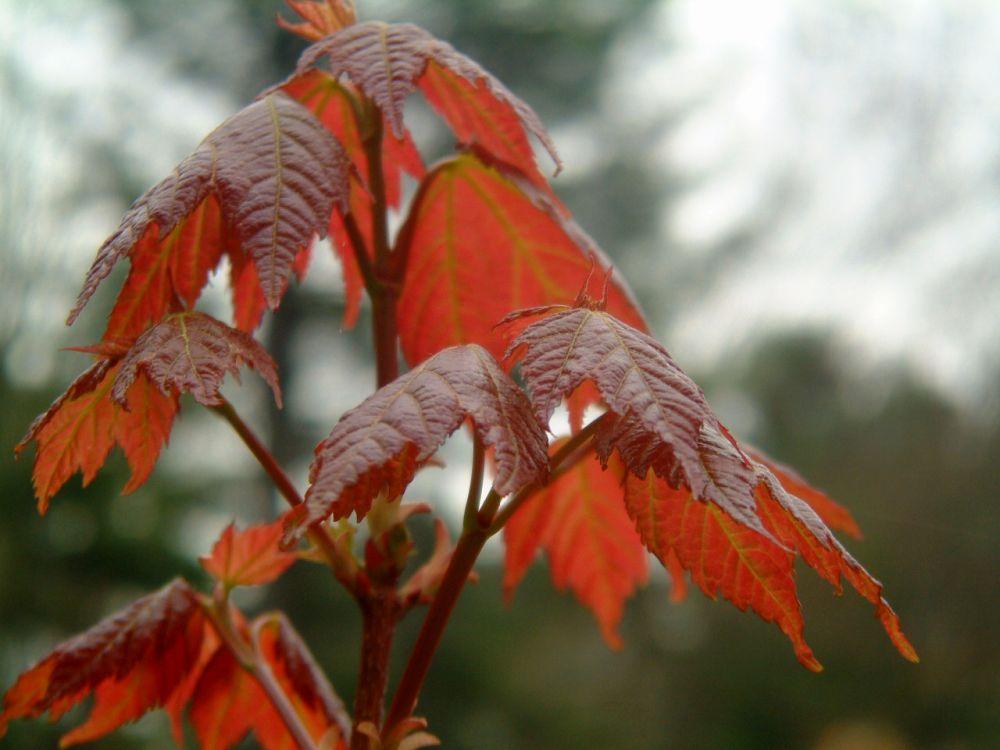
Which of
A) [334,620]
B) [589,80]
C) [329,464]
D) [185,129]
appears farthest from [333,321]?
[329,464]

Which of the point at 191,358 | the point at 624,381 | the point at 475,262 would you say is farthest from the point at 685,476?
the point at 475,262

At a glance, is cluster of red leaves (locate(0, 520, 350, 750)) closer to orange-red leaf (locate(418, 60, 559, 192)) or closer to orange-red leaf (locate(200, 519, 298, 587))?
orange-red leaf (locate(200, 519, 298, 587))

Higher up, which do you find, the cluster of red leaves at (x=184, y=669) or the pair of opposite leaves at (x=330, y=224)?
the pair of opposite leaves at (x=330, y=224)

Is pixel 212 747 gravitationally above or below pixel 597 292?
below

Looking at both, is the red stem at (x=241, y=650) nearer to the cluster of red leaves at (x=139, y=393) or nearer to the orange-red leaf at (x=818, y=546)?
the cluster of red leaves at (x=139, y=393)

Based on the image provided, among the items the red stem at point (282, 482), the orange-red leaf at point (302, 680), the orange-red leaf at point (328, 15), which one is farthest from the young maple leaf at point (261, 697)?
the orange-red leaf at point (328, 15)

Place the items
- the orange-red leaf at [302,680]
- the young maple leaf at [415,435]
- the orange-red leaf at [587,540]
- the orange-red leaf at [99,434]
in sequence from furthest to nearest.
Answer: the orange-red leaf at [587,540] < the orange-red leaf at [302,680] < the orange-red leaf at [99,434] < the young maple leaf at [415,435]

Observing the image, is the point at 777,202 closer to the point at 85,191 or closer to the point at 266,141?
the point at 85,191
